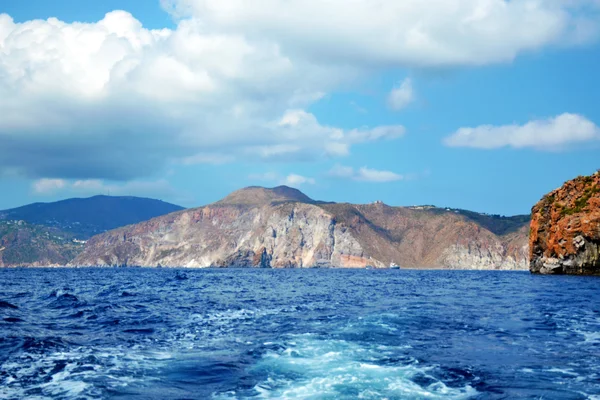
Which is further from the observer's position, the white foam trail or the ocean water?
the ocean water

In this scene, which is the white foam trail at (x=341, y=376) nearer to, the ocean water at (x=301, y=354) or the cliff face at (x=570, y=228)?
the ocean water at (x=301, y=354)

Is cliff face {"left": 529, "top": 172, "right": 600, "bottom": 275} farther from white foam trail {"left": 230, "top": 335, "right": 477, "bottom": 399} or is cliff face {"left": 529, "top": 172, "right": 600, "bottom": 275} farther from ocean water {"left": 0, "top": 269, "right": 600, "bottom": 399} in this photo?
white foam trail {"left": 230, "top": 335, "right": 477, "bottom": 399}

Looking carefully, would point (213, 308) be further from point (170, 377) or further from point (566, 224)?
point (566, 224)

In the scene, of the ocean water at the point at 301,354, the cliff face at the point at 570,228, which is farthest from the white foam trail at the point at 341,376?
the cliff face at the point at 570,228

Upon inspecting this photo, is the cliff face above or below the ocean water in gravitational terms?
above

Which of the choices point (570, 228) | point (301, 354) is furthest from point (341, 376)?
point (570, 228)

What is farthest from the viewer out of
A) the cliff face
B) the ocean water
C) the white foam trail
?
the cliff face

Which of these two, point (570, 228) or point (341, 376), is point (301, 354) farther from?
point (570, 228)

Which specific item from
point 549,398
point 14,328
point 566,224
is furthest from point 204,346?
point 566,224

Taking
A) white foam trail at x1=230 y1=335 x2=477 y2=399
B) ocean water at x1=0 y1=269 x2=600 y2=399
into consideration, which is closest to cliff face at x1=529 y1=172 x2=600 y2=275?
ocean water at x1=0 y1=269 x2=600 y2=399
